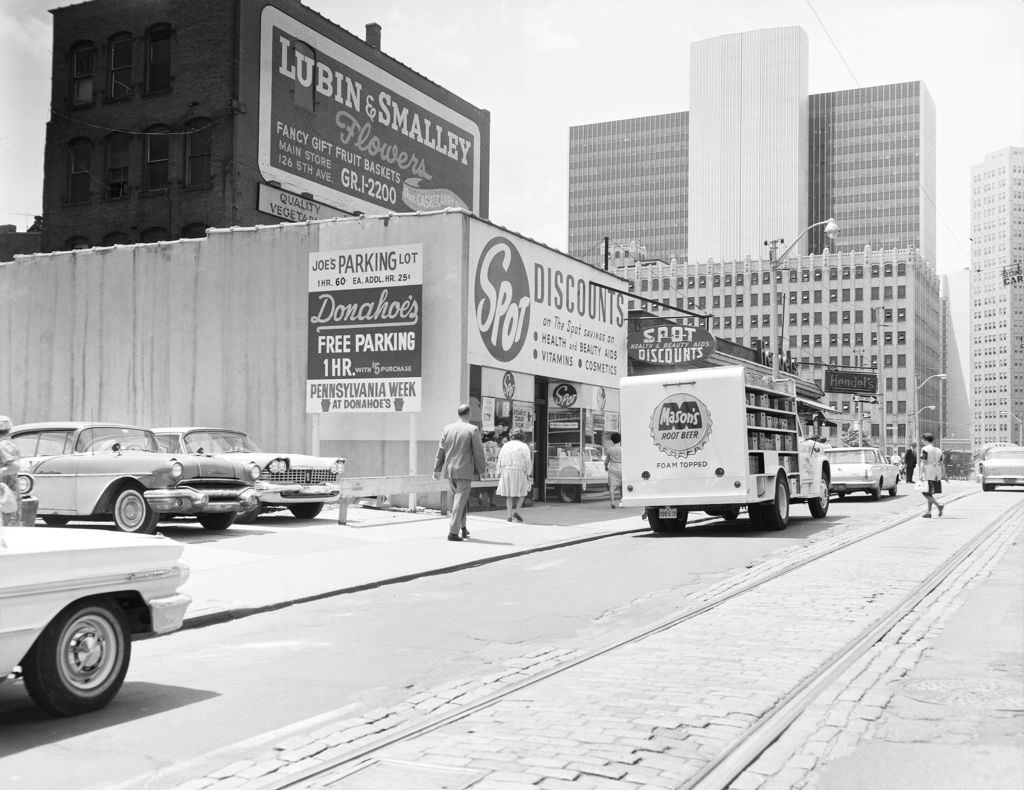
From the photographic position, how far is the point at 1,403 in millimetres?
25906

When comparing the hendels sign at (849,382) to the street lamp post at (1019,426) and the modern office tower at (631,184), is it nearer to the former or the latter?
the street lamp post at (1019,426)

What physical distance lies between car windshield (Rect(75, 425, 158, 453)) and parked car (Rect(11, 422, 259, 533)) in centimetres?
1

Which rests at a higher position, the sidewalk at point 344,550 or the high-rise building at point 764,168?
the high-rise building at point 764,168

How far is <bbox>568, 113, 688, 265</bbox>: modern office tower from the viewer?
5817 inches

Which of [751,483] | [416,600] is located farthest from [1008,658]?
[751,483]

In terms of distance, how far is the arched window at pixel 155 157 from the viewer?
36812 millimetres

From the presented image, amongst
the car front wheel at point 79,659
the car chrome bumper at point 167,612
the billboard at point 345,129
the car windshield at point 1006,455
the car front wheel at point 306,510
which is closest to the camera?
the car front wheel at point 79,659

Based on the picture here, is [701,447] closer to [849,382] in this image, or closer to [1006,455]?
[1006,455]

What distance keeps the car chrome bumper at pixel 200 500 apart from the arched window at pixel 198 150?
22.2 meters

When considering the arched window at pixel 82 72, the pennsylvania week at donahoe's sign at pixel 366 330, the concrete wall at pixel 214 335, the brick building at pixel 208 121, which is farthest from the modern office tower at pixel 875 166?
the pennsylvania week at donahoe's sign at pixel 366 330

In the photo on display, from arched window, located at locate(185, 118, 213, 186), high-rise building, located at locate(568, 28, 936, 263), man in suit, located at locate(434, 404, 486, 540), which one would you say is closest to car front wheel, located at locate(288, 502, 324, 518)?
man in suit, located at locate(434, 404, 486, 540)

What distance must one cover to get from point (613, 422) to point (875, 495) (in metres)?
8.73

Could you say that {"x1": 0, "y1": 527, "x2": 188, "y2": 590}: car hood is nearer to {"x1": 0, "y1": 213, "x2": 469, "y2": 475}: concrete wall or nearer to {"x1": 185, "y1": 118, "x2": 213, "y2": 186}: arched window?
{"x1": 0, "y1": 213, "x2": 469, "y2": 475}: concrete wall

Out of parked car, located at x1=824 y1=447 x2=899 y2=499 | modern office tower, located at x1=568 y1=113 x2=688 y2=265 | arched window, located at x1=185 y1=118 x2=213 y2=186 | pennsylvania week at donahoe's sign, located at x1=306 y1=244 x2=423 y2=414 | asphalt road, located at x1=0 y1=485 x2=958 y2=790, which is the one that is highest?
modern office tower, located at x1=568 y1=113 x2=688 y2=265
